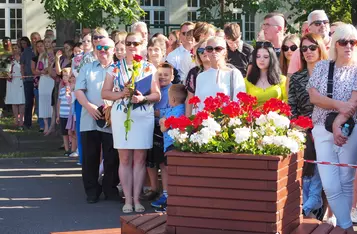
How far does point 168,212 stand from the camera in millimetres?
6000

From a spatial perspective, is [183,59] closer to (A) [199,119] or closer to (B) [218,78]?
(B) [218,78]

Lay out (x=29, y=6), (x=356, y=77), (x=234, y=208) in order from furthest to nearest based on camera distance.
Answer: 1. (x=29, y=6)
2. (x=356, y=77)
3. (x=234, y=208)

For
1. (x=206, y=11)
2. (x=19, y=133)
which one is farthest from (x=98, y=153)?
(x=206, y=11)

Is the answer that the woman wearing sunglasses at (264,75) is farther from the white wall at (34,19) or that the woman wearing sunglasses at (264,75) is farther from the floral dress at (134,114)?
the white wall at (34,19)

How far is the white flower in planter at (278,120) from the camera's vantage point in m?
6.05

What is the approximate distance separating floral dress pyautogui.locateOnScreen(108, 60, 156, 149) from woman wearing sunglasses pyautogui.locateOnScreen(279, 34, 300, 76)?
61.5 inches

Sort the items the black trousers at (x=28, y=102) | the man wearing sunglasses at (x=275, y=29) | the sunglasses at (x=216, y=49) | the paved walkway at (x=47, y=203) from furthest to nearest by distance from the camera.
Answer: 1. the black trousers at (x=28, y=102)
2. the man wearing sunglasses at (x=275, y=29)
3. the paved walkway at (x=47, y=203)
4. the sunglasses at (x=216, y=49)

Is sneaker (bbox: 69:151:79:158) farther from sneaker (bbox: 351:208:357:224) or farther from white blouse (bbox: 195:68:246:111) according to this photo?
sneaker (bbox: 351:208:357:224)

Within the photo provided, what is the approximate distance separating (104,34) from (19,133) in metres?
8.01

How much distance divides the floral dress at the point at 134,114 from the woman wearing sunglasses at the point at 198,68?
56 cm

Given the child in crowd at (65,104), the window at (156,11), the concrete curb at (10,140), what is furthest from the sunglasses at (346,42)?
the window at (156,11)

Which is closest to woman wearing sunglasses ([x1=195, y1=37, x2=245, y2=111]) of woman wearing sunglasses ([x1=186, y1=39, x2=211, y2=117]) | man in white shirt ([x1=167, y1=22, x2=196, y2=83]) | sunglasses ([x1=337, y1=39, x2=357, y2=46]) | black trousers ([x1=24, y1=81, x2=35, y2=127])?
woman wearing sunglasses ([x1=186, y1=39, x2=211, y2=117])

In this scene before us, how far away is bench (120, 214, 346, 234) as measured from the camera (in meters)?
5.95

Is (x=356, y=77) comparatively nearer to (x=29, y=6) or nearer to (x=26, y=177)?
(x=26, y=177)
